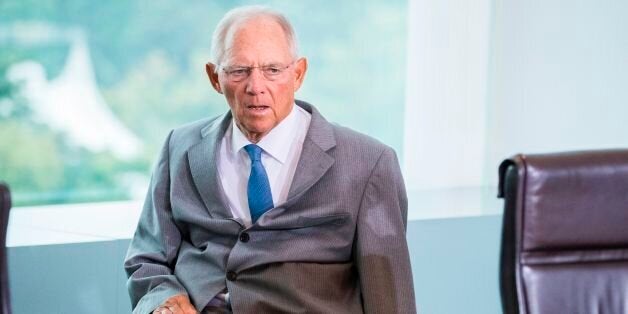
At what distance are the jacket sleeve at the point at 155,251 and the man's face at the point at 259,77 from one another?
253 millimetres

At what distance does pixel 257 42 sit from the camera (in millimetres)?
2334

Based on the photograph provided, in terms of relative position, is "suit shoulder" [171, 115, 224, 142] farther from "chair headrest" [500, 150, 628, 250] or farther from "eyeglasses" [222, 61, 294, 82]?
"chair headrest" [500, 150, 628, 250]

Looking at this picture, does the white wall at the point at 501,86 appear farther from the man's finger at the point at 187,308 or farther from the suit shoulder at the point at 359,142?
the man's finger at the point at 187,308

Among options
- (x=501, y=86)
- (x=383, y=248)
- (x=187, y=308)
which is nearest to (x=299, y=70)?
(x=383, y=248)

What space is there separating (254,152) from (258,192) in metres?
0.09

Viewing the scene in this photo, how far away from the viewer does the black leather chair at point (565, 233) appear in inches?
82.0

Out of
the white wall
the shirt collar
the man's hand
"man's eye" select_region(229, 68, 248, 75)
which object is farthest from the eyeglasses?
the white wall

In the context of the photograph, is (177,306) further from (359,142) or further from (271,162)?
(359,142)

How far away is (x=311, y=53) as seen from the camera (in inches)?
175

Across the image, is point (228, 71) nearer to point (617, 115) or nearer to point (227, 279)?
point (227, 279)

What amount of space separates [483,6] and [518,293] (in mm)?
2341

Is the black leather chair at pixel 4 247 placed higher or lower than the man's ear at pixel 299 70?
lower

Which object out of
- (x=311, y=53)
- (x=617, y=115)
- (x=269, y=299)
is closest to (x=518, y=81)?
(x=617, y=115)

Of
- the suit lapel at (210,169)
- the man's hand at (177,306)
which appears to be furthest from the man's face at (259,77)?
the man's hand at (177,306)
